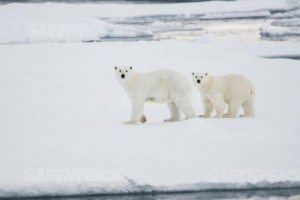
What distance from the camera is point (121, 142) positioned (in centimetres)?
279

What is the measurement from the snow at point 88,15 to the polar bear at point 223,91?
4975 millimetres

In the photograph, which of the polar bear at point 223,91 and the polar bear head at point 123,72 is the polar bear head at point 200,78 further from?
the polar bear head at point 123,72

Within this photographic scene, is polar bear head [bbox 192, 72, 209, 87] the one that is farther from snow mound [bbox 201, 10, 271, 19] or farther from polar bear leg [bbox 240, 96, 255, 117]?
snow mound [bbox 201, 10, 271, 19]

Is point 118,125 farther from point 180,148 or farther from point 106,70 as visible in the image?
point 106,70

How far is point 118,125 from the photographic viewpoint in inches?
126

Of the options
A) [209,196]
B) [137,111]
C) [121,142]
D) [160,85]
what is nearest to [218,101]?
[160,85]

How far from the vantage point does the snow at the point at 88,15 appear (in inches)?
334

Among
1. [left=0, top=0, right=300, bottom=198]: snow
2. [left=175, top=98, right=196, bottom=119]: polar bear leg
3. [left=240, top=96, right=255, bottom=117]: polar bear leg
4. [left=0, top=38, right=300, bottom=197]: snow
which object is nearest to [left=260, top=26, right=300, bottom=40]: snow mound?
[left=0, top=0, right=300, bottom=198]: snow

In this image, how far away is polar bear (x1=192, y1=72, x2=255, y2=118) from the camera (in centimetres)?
329

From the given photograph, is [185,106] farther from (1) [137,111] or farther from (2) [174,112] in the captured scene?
(1) [137,111]

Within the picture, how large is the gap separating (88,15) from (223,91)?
25.7ft

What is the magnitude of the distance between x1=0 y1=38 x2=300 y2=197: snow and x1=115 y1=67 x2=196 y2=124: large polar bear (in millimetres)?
123

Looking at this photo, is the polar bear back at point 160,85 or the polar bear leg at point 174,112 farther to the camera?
the polar bear leg at point 174,112

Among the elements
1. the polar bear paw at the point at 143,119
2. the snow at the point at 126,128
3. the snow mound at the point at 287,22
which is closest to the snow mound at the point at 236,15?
the snow mound at the point at 287,22
